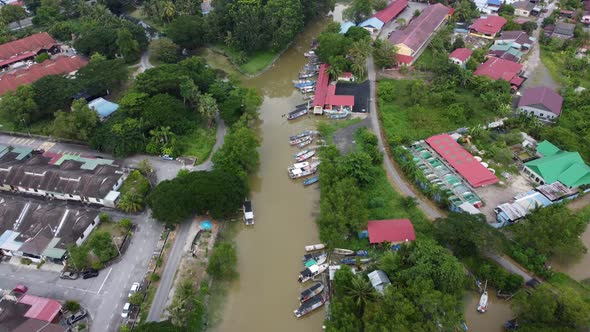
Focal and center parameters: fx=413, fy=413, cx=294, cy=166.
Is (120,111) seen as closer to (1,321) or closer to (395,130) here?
(1,321)

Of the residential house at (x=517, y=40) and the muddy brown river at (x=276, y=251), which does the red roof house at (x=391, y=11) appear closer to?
the residential house at (x=517, y=40)

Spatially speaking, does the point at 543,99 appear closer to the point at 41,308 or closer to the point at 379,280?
the point at 379,280

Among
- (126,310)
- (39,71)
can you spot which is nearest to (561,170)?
(126,310)

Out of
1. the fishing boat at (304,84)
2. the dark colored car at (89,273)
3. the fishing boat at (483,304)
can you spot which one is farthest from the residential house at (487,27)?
the dark colored car at (89,273)

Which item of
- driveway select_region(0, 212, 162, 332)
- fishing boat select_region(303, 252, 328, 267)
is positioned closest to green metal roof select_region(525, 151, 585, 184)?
fishing boat select_region(303, 252, 328, 267)

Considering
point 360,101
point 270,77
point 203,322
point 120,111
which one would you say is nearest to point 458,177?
point 360,101
